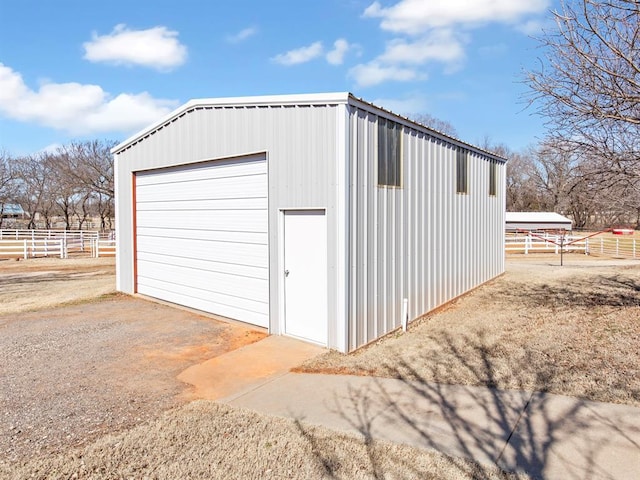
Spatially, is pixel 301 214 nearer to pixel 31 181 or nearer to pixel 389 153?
pixel 389 153

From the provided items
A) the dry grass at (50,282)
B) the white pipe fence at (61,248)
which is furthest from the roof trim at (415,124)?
the white pipe fence at (61,248)

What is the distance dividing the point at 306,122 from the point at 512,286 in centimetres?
762

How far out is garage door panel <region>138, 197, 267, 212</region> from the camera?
7535 mm

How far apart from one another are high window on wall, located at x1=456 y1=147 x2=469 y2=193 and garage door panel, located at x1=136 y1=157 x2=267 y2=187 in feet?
15.5

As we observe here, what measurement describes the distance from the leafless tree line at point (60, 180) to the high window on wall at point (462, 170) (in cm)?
3400

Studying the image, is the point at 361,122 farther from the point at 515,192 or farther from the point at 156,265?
the point at 515,192

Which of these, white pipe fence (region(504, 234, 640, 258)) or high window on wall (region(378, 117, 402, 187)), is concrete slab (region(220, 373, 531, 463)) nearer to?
high window on wall (region(378, 117, 402, 187))

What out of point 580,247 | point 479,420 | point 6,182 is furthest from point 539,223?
point 6,182

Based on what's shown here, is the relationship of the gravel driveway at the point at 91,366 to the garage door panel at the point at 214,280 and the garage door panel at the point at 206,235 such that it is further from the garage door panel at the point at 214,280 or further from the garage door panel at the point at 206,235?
the garage door panel at the point at 206,235

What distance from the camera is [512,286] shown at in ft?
37.7

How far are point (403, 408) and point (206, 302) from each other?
212 inches

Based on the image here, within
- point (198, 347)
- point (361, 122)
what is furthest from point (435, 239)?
point (198, 347)

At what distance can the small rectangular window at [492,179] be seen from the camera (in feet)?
39.7

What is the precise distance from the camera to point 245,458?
3393mm
